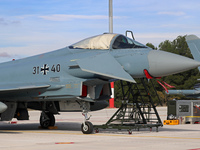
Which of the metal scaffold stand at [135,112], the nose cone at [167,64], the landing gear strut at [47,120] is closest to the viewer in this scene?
the nose cone at [167,64]

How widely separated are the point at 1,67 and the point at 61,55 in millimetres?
Result: 3222

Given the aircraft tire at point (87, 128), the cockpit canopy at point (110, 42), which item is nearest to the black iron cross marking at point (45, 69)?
the cockpit canopy at point (110, 42)

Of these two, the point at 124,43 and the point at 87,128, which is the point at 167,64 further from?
the point at 87,128

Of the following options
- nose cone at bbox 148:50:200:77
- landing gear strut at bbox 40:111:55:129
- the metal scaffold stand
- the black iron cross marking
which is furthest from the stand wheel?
nose cone at bbox 148:50:200:77

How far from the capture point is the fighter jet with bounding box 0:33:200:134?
12273 millimetres

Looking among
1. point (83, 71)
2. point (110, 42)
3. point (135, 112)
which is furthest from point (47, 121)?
point (110, 42)

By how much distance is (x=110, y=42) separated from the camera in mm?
13234

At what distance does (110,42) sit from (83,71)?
1.41 metres

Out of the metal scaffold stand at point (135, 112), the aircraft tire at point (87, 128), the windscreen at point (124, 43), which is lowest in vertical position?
the aircraft tire at point (87, 128)

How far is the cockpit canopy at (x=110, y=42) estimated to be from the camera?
13094 millimetres

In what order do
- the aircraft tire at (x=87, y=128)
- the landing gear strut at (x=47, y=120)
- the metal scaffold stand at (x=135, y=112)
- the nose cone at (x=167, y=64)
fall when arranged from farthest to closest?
the landing gear strut at (x=47, y=120) → the metal scaffold stand at (x=135, y=112) → the aircraft tire at (x=87, y=128) → the nose cone at (x=167, y=64)

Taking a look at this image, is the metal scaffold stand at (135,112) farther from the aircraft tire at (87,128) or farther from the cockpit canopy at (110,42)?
the cockpit canopy at (110,42)

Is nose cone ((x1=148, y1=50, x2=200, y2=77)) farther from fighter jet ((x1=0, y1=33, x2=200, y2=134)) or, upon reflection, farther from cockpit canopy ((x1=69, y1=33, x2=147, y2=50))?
cockpit canopy ((x1=69, y1=33, x2=147, y2=50))

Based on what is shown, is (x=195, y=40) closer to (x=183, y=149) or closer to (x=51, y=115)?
(x=51, y=115)
